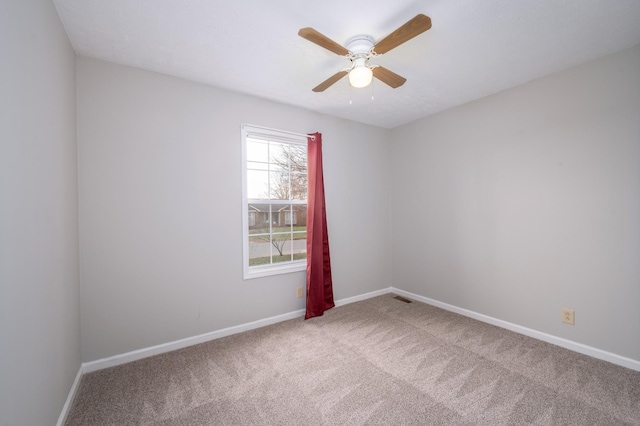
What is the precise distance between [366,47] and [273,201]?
1.87 meters

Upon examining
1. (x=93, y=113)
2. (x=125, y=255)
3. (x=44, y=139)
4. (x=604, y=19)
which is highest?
(x=604, y=19)

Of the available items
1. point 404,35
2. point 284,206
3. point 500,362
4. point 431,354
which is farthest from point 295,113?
point 500,362

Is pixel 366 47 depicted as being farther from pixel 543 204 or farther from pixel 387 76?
pixel 543 204

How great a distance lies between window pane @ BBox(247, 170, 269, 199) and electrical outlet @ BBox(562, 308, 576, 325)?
124 inches

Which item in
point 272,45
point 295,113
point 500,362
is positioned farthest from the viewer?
point 295,113

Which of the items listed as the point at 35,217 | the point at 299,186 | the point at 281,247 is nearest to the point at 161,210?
the point at 35,217

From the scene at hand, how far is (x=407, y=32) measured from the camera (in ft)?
5.15

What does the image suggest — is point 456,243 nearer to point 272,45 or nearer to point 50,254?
point 272,45

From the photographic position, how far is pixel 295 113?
323cm

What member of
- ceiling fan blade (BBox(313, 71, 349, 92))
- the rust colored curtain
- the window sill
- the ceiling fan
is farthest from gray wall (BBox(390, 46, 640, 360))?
ceiling fan blade (BBox(313, 71, 349, 92))

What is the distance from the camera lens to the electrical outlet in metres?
2.41

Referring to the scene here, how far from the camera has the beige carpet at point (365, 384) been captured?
167 centimetres

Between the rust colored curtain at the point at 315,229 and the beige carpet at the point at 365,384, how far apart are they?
1.81ft

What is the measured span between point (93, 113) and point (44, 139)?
0.87m
